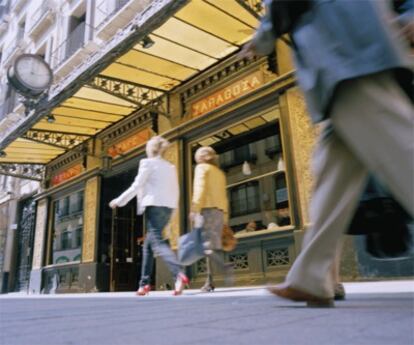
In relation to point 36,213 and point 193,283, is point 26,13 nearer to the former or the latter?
point 36,213

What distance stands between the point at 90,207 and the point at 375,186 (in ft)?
31.6

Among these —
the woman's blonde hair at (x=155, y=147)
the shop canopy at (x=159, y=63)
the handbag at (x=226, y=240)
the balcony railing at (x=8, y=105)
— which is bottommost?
the handbag at (x=226, y=240)

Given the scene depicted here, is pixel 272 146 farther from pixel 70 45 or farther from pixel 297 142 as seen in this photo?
pixel 70 45

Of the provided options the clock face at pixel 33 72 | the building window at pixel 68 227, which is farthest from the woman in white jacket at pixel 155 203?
the building window at pixel 68 227

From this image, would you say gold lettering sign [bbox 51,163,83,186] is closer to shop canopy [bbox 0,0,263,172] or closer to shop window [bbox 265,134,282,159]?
shop canopy [bbox 0,0,263,172]

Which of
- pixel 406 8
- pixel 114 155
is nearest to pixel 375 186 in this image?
pixel 406 8

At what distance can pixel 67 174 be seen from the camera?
12047 millimetres

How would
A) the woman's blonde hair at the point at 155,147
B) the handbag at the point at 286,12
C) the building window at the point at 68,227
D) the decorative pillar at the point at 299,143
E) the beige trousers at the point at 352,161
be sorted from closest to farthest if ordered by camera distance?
1. the beige trousers at the point at 352,161
2. the handbag at the point at 286,12
3. the woman's blonde hair at the point at 155,147
4. the decorative pillar at the point at 299,143
5. the building window at the point at 68,227

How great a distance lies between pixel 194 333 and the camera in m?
1.26

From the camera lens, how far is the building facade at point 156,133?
6293 mm

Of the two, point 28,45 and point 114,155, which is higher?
point 28,45

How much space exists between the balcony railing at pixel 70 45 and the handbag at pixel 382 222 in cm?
1214

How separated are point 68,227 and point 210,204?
326 inches

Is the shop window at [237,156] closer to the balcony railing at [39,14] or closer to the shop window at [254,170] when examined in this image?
the shop window at [254,170]
